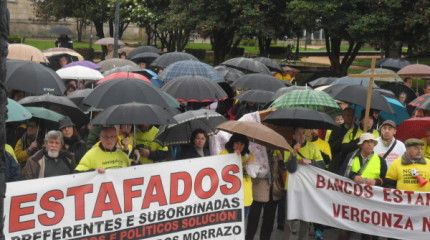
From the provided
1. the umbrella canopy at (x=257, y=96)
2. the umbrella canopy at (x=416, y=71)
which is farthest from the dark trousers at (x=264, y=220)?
the umbrella canopy at (x=416, y=71)

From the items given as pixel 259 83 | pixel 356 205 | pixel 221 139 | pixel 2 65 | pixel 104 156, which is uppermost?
pixel 2 65

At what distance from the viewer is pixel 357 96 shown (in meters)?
10.2

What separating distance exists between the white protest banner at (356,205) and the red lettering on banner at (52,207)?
9.75ft

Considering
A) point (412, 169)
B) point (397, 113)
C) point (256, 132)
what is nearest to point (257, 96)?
point (397, 113)

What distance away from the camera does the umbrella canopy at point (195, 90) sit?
10773 mm

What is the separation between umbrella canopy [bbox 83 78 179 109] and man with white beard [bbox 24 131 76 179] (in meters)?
1.38

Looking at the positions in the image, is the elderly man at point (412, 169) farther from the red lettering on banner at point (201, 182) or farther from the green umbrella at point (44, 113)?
the green umbrella at point (44, 113)

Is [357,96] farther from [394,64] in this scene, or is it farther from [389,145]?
[394,64]

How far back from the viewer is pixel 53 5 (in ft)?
121

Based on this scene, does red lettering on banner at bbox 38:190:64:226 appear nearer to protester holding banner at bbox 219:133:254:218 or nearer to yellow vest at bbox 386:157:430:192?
protester holding banner at bbox 219:133:254:218

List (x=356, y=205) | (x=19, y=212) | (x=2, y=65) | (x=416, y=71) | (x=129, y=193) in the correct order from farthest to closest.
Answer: (x=416, y=71) → (x=356, y=205) → (x=129, y=193) → (x=19, y=212) → (x=2, y=65)

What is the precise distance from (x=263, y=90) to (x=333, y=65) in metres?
13.0

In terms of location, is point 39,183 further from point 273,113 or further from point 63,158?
point 273,113

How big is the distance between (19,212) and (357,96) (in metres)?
5.52
